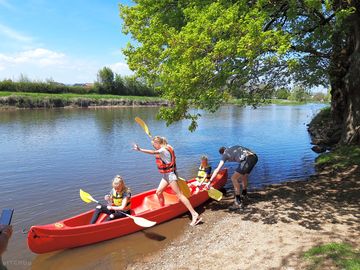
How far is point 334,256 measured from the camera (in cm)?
585

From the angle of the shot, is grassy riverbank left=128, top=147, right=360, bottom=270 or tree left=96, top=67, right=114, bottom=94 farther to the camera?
tree left=96, top=67, right=114, bottom=94

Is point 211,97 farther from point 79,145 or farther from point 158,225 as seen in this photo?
point 79,145

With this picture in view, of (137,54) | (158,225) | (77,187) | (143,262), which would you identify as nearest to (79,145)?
(77,187)

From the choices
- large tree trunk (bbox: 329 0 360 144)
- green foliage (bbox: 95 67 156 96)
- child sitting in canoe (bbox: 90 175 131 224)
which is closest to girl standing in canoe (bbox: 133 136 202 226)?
child sitting in canoe (bbox: 90 175 131 224)

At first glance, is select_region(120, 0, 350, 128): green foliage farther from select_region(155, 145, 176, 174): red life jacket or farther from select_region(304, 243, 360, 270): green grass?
select_region(304, 243, 360, 270): green grass

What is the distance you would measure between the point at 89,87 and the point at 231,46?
79.0m

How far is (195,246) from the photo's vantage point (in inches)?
305

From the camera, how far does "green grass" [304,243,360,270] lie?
5492mm

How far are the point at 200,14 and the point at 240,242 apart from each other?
5548 millimetres

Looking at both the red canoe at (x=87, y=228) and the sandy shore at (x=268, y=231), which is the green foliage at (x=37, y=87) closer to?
the red canoe at (x=87, y=228)

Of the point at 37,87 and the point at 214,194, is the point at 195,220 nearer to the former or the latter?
the point at 214,194

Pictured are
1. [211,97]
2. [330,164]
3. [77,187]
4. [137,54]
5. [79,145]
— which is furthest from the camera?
[79,145]

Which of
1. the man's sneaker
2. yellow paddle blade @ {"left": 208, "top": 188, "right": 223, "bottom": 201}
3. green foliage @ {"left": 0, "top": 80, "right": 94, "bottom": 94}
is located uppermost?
green foliage @ {"left": 0, "top": 80, "right": 94, "bottom": 94}

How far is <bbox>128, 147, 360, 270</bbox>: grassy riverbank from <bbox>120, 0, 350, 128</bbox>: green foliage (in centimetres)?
333
